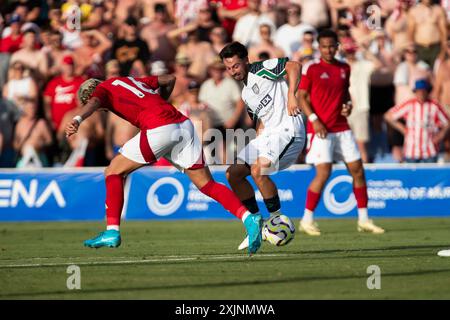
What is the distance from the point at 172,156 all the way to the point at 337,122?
175 inches

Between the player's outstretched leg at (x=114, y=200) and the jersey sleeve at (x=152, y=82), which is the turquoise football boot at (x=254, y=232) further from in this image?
the jersey sleeve at (x=152, y=82)

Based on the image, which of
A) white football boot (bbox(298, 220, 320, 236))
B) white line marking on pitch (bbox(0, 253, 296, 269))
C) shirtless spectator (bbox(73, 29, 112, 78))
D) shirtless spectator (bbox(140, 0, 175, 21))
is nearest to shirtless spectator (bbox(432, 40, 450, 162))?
white football boot (bbox(298, 220, 320, 236))

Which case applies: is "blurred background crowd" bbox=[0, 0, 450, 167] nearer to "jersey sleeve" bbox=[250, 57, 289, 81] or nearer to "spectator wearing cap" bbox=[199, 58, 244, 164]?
"spectator wearing cap" bbox=[199, 58, 244, 164]

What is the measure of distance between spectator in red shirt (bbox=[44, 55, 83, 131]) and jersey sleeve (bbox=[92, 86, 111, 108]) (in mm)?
8479

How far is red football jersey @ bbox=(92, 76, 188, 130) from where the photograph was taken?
1226 cm

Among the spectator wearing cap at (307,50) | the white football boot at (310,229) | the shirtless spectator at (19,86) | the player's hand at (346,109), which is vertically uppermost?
the spectator wearing cap at (307,50)

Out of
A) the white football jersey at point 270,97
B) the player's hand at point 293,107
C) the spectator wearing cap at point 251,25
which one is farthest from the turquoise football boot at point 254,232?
the spectator wearing cap at point 251,25

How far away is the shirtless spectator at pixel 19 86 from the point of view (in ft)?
69.1

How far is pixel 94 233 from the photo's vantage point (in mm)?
16391

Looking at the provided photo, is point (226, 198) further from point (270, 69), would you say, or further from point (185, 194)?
point (185, 194)

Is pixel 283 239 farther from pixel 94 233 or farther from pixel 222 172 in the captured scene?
pixel 222 172

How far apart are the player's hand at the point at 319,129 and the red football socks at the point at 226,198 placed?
3.87 metres

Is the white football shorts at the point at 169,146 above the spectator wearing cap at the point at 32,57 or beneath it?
beneath
